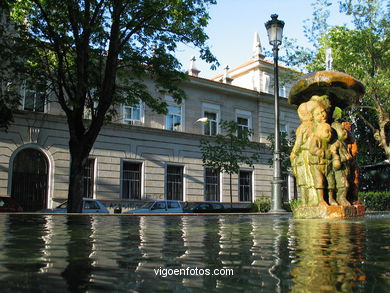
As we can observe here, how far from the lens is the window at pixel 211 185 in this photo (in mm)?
26781

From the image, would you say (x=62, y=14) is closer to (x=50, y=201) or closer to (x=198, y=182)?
(x=50, y=201)

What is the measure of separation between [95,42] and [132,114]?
1014cm

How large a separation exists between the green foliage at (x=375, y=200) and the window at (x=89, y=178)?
13708 mm

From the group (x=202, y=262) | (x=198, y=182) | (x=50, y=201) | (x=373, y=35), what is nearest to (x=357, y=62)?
(x=373, y=35)

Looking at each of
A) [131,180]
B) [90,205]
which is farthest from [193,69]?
[90,205]

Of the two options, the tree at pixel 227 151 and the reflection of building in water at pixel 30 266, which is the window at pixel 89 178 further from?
the reflection of building in water at pixel 30 266

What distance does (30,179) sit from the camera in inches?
810

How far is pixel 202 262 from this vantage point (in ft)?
4.58

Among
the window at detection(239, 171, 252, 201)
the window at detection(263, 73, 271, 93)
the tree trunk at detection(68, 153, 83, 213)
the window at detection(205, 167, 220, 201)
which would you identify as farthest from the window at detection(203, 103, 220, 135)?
the tree trunk at detection(68, 153, 83, 213)

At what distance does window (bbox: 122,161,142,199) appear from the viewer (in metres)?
23.6

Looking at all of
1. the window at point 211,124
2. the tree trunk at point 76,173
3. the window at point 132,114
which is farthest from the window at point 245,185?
the tree trunk at point 76,173

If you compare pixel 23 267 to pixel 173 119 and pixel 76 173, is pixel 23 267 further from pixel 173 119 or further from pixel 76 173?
pixel 173 119

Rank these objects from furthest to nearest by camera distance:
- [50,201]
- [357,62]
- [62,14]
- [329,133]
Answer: [357,62] → [50,201] → [62,14] → [329,133]

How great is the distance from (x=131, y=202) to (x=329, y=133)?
17.3 meters
